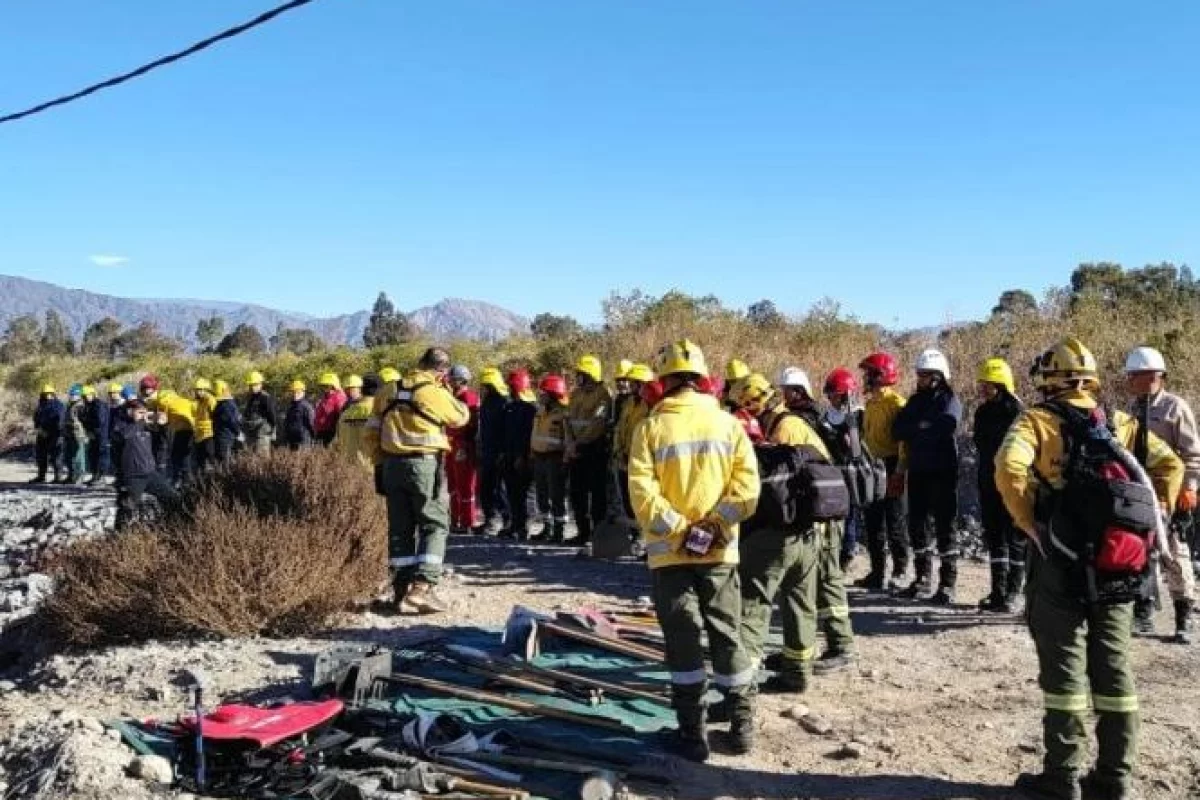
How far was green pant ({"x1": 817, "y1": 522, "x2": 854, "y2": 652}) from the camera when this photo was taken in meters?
6.76

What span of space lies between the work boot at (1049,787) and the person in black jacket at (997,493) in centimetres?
332

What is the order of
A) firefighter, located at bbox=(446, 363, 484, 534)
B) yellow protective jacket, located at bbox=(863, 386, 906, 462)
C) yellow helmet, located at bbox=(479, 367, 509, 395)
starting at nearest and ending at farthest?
yellow protective jacket, located at bbox=(863, 386, 906, 462) < firefighter, located at bbox=(446, 363, 484, 534) < yellow helmet, located at bbox=(479, 367, 509, 395)

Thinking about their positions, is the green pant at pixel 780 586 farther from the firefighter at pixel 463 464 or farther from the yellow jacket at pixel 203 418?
the yellow jacket at pixel 203 418

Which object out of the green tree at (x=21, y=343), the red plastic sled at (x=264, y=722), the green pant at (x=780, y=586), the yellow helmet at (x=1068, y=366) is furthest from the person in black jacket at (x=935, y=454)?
the green tree at (x=21, y=343)

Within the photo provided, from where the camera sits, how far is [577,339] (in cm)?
2286

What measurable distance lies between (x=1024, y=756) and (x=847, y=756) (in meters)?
0.94

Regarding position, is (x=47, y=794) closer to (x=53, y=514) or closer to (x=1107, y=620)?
(x=1107, y=620)

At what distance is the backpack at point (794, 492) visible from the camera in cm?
Answer: 584

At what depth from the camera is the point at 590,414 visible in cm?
1149

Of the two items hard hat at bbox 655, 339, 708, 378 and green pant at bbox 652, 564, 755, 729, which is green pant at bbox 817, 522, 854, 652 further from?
hard hat at bbox 655, 339, 708, 378

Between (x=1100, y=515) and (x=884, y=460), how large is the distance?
4.90m

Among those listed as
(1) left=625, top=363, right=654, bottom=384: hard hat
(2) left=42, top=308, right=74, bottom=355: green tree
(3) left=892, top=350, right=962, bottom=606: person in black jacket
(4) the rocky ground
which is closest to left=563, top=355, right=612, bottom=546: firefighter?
(1) left=625, top=363, right=654, bottom=384: hard hat

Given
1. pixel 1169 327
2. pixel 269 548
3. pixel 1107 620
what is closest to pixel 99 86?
pixel 269 548

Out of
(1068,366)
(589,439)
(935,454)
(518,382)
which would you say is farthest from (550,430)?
(1068,366)
